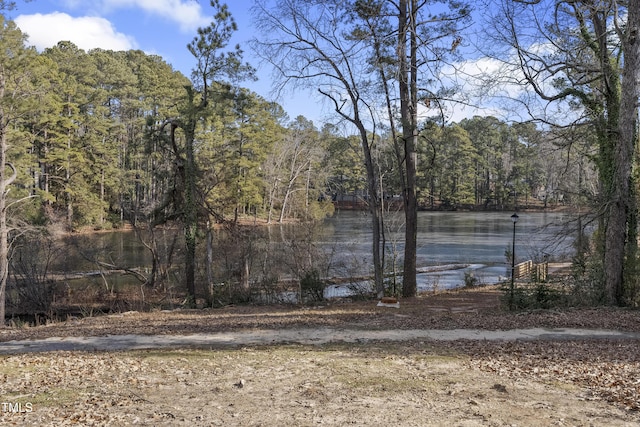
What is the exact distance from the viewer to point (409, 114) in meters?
15.9

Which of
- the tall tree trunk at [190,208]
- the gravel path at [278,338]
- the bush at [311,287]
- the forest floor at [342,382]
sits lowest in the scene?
the bush at [311,287]

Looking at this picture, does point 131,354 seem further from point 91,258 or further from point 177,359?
point 91,258

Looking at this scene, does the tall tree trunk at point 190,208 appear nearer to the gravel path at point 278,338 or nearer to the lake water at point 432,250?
the lake water at point 432,250

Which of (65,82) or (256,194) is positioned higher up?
(65,82)

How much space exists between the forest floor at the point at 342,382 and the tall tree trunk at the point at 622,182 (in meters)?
2.28

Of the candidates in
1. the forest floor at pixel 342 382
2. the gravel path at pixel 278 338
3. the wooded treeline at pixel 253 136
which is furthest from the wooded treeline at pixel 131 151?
the forest floor at pixel 342 382

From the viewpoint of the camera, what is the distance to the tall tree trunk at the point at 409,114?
14953mm

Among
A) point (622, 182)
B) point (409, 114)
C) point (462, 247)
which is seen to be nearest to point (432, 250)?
point (462, 247)

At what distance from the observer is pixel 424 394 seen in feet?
17.7

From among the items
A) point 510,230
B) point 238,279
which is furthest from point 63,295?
point 510,230

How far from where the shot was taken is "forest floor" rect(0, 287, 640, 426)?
187 inches

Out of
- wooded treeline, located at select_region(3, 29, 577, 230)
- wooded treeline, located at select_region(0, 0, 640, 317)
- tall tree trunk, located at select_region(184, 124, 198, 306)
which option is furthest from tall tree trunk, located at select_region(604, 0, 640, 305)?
wooded treeline, located at select_region(3, 29, 577, 230)

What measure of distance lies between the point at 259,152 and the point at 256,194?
12.5 ft

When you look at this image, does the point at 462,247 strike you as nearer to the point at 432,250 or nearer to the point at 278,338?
the point at 432,250
